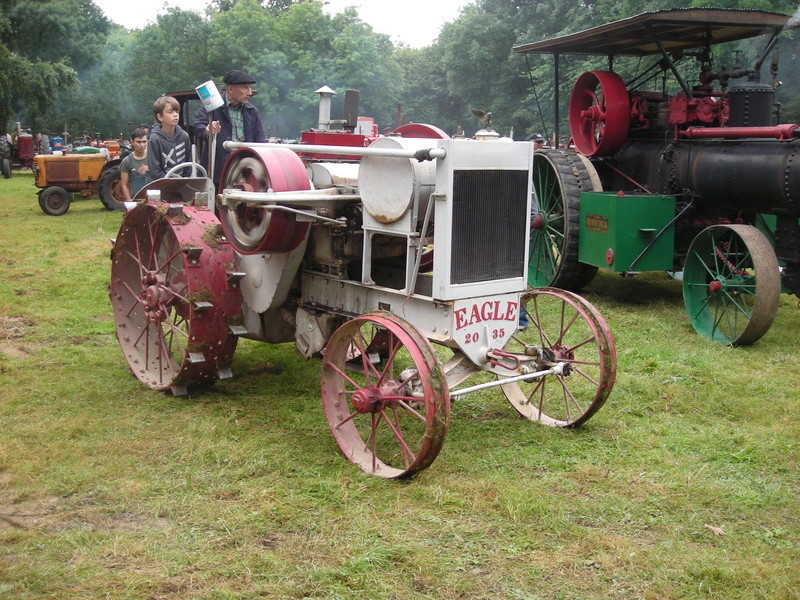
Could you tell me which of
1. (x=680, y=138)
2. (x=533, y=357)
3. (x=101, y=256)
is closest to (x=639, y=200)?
(x=680, y=138)

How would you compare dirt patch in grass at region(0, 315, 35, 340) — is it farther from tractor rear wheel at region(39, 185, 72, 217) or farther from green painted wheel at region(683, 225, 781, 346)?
tractor rear wheel at region(39, 185, 72, 217)

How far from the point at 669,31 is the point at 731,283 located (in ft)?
7.94

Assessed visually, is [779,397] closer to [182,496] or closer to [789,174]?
[789,174]

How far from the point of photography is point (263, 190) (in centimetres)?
442

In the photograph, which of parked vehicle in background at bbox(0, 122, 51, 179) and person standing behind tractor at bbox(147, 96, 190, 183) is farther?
parked vehicle in background at bbox(0, 122, 51, 179)

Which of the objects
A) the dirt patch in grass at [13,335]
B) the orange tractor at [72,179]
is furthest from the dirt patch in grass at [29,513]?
the orange tractor at [72,179]

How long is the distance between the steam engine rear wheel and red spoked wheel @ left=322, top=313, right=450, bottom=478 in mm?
3997

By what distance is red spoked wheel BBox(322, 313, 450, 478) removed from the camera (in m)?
3.49

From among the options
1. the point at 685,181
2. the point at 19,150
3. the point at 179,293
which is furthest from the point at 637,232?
the point at 19,150

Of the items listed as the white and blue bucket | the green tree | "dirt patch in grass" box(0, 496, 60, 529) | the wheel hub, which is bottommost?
"dirt patch in grass" box(0, 496, 60, 529)

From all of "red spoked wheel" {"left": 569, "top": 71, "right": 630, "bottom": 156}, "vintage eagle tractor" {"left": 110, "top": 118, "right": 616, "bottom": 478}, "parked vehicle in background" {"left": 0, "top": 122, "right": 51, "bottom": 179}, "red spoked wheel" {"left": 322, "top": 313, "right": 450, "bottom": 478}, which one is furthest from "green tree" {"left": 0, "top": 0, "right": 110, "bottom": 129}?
"red spoked wheel" {"left": 322, "top": 313, "right": 450, "bottom": 478}

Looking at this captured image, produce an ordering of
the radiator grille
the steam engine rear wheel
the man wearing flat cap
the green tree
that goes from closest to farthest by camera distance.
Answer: the radiator grille < the man wearing flat cap < the steam engine rear wheel < the green tree

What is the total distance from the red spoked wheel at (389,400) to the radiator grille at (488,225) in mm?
466

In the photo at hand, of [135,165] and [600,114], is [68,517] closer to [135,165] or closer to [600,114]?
[135,165]
